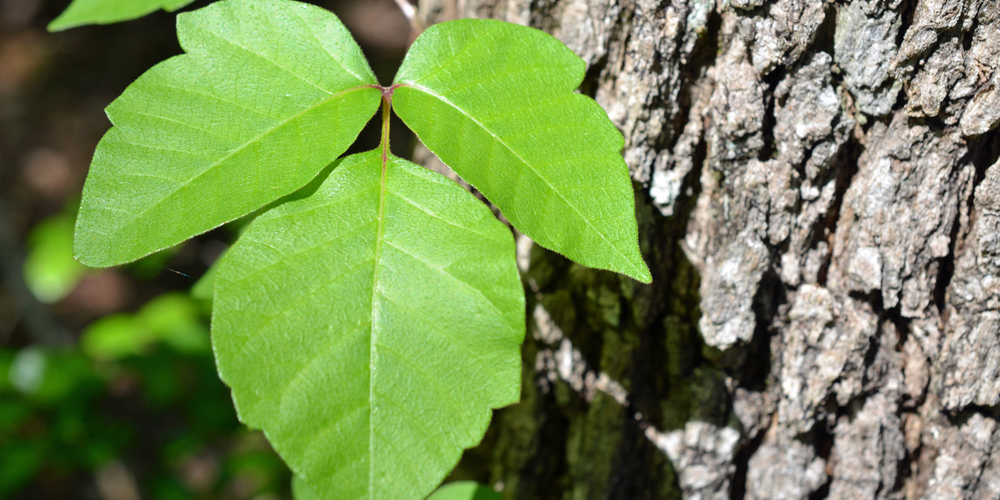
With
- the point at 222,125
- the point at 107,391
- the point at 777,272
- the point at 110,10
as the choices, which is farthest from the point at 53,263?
the point at 777,272

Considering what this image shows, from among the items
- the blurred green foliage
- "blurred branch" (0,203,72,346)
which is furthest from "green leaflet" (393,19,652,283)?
"blurred branch" (0,203,72,346)

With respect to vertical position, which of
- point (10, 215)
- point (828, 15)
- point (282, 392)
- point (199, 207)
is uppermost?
point (828, 15)

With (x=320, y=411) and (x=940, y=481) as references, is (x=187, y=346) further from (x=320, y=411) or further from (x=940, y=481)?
(x=940, y=481)

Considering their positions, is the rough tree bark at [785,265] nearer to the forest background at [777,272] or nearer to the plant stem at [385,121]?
the forest background at [777,272]

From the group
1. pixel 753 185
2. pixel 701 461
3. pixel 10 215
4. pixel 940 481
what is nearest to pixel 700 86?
pixel 753 185

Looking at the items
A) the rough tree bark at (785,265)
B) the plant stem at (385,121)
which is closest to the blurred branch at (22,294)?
the rough tree bark at (785,265)

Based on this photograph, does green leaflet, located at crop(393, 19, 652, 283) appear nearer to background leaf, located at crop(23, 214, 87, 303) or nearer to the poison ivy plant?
the poison ivy plant
